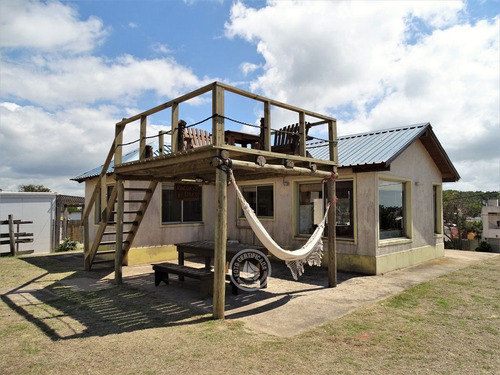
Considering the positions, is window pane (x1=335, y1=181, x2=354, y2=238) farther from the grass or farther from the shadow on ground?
the shadow on ground

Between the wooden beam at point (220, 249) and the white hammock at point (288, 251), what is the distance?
228mm

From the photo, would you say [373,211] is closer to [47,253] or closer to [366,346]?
[366,346]

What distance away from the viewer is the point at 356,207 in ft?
29.8

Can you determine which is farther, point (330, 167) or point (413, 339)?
point (330, 167)

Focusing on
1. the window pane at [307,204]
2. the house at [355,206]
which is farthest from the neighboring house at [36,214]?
the window pane at [307,204]

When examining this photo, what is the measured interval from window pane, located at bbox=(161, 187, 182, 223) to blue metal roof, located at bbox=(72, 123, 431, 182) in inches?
49.2

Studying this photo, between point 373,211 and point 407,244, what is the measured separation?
2.19 meters

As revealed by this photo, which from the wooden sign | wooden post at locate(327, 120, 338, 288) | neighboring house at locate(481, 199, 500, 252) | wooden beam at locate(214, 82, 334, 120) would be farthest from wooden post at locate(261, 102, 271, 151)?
neighboring house at locate(481, 199, 500, 252)

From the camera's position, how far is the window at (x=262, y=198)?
1120 centimetres

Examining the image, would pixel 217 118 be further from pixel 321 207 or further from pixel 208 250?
pixel 321 207

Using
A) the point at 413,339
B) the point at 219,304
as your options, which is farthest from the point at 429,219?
the point at 219,304

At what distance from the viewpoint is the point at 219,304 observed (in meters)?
5.11

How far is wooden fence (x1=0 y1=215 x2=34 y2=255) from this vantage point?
1237 cm

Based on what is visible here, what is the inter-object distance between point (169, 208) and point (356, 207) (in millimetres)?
5568
